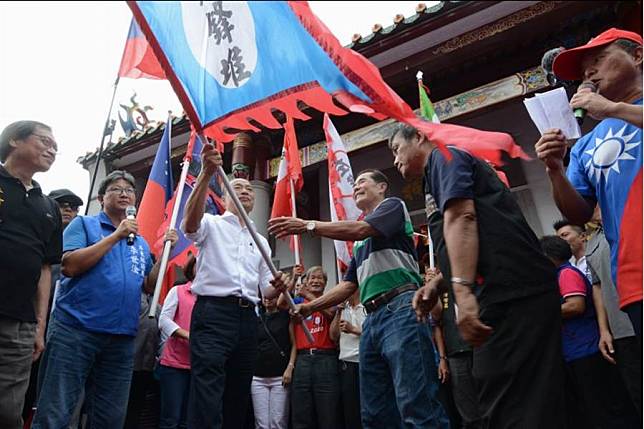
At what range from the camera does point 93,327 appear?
2.74 metres

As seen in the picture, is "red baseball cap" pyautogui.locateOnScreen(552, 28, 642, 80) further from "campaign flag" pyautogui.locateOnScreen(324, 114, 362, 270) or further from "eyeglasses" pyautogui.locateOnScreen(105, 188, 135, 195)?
"eyeglasses" pyautogui.locateOnScreen(105, 188, 135, 195)

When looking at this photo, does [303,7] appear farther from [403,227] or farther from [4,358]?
[4,358]

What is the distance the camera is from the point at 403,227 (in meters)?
2.87

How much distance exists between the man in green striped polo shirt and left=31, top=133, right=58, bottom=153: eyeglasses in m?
1.38

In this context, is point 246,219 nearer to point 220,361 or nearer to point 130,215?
point 220,361

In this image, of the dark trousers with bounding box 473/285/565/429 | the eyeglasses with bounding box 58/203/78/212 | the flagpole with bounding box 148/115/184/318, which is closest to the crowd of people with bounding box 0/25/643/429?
the dark trousers with bounding box 473/285/565/429

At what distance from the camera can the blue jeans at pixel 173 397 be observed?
11.7 feet

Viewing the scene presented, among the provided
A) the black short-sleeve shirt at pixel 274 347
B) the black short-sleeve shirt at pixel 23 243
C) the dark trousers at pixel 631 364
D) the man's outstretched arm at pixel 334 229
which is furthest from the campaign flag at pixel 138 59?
the dark trousers at pixel 631 364

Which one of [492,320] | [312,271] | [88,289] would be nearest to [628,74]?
[492,320]

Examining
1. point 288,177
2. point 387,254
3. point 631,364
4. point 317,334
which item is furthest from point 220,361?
point 288,177

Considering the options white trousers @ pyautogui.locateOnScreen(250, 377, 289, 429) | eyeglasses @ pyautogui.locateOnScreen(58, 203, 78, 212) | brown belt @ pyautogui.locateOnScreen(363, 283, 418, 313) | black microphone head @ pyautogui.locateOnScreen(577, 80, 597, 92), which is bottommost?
white trousers @ pyautogui.locateOnScreen(250, 377, 289, 429)

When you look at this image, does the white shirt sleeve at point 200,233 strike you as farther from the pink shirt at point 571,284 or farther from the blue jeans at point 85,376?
the pink shirt at point 571,284

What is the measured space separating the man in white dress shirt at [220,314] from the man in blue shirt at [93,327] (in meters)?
0.44

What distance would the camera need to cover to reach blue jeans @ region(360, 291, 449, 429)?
2.39m
